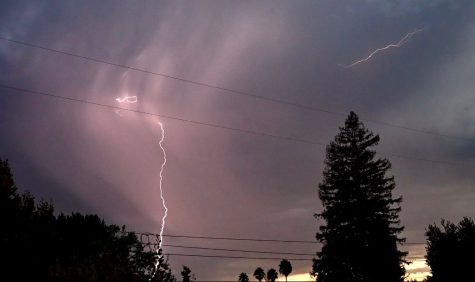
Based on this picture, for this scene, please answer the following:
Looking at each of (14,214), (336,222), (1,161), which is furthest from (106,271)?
(336,222)

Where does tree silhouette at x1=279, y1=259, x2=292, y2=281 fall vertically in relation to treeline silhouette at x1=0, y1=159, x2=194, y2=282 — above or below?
above

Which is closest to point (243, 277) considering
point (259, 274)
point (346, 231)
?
point (259, 274)

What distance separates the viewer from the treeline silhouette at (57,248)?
608 inches

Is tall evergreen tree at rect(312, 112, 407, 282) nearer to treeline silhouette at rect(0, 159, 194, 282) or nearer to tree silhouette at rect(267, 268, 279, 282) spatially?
treeline silhouette at rect(0, 159, 194, 282)

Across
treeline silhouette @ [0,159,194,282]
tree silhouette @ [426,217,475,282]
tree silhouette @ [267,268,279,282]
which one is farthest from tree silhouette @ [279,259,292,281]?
tree silhouette @ [426,217,475,282]

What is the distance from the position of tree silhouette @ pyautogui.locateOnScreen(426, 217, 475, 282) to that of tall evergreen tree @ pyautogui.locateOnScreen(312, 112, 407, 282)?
4620 millimetres

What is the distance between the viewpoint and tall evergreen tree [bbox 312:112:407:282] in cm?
3531

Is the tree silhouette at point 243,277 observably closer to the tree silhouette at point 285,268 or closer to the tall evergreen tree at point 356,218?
the tree silhouette at point 285,268

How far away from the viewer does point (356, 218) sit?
36844 mm

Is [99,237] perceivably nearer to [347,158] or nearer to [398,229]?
[347,158]

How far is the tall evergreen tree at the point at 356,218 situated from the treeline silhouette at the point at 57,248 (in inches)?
522

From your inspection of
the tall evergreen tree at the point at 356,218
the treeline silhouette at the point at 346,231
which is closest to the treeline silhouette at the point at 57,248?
the treeline silhouette at the point at 346,231

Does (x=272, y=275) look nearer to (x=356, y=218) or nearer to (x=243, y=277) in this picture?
(x=243, y=277)

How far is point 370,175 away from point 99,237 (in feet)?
84.8
